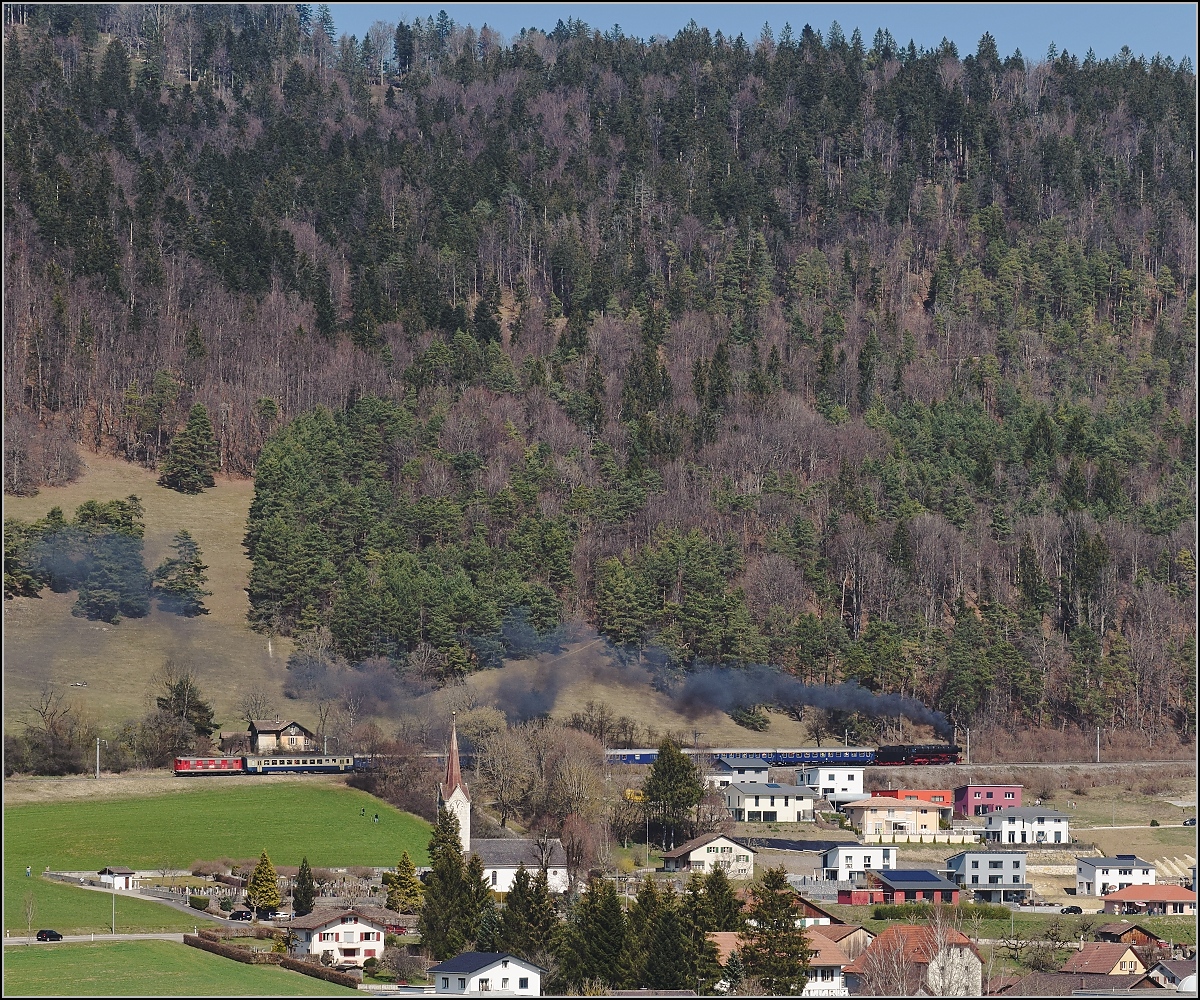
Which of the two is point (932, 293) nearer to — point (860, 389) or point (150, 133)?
point (860, 389)

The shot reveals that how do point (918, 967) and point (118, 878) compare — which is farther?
point (118, 878)

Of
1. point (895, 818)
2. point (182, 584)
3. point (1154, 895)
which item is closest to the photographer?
point (1154, 895)

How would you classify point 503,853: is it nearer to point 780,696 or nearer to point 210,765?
point 210,765

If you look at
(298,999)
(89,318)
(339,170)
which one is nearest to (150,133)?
(339,170)

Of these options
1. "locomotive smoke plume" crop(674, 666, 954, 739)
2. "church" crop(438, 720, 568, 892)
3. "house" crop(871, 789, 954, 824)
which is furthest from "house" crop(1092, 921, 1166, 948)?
"locomotive smoke plume" crop(674, 666, 954, 739)

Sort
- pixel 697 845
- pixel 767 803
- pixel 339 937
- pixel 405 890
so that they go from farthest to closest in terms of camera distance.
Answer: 1. pixel 767 803
2. pixel 697 845
3. pixel 405 890
4. pixel 339 937

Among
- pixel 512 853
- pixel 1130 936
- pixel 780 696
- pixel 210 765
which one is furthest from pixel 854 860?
pixel 780 696

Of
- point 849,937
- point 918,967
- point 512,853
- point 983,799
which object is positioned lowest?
point 918,967

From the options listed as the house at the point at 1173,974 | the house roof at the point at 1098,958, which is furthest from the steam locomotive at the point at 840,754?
the house at the point at 1173,974
